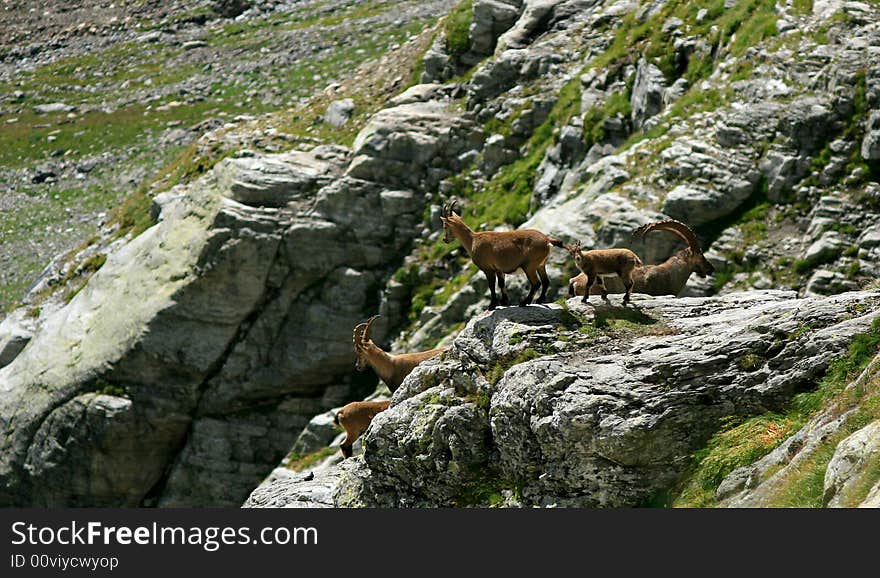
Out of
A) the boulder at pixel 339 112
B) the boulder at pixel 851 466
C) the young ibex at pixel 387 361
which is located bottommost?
the boulder at pixel 339 112

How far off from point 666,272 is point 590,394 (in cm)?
719

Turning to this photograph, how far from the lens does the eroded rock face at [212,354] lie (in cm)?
3844

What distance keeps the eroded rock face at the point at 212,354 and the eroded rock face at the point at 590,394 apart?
57.9ft

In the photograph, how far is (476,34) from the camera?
150 ft

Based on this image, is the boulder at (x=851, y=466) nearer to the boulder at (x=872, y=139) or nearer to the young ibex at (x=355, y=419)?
the young ibex at (x=355, y=419)

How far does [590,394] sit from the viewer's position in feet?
59.8

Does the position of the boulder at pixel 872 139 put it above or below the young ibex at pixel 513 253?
below

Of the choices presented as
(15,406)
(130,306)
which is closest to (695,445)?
(130,306)

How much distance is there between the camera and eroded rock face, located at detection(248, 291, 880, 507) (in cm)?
1783

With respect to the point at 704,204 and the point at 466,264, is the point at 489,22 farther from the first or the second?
the point at 704,204

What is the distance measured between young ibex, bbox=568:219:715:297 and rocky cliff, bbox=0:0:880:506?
226 cm

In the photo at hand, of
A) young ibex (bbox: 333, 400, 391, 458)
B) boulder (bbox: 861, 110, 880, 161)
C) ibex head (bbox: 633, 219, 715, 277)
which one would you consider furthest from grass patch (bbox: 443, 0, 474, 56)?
young ibex (bbox: 333, 400, 391, 458)

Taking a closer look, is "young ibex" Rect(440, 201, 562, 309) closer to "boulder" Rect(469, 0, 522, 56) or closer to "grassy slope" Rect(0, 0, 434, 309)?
"boulder" Rect(469, 0, 522, 56)

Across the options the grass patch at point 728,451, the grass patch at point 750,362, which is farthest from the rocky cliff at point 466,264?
the grass patch at point 728,451
